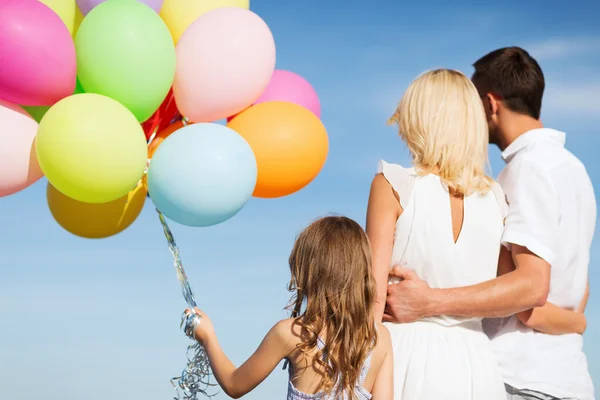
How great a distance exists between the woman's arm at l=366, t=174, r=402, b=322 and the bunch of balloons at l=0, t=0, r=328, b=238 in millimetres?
648

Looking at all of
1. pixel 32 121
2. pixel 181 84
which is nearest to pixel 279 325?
pixel 181 84

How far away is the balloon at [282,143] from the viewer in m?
3.20

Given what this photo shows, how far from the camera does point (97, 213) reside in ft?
11.5

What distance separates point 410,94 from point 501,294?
2.84ft

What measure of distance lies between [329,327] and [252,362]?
31 centimetres

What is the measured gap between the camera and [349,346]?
235 centimetres

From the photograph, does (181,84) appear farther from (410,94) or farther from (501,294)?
(501,294)

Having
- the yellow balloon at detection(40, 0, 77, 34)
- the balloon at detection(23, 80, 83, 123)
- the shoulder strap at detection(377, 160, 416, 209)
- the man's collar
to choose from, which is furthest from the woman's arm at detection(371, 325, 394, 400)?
the yellow balloon at detection(40, 0, 77, 34)

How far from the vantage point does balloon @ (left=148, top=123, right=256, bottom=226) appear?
9.56 ft

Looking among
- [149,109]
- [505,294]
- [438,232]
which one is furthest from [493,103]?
[149,109]

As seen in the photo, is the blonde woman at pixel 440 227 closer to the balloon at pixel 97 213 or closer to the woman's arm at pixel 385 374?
the woman's arm at pixel 385 374

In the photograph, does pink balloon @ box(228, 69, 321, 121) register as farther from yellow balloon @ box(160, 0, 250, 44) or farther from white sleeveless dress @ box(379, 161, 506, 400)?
white sleeveless dress @ box(379, 161, 506, 400)

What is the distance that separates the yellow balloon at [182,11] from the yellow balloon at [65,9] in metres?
0.44

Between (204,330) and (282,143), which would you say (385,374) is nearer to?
(204,330)
